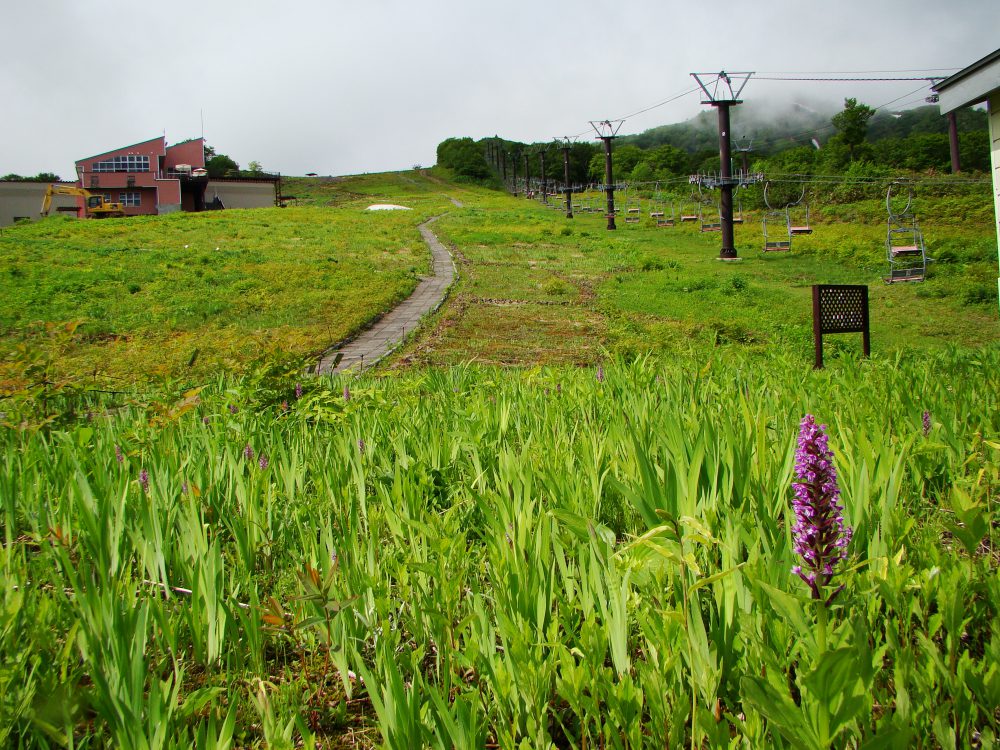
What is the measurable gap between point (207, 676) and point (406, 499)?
2.33 ft

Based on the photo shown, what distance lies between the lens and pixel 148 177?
58500 mm

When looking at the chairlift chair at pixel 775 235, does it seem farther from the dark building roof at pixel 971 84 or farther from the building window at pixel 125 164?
the building window at pixel 125 164

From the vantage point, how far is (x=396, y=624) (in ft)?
4.65

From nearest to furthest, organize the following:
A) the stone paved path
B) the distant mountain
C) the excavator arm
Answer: the stone paved path < the excavator arm < the distant mountain

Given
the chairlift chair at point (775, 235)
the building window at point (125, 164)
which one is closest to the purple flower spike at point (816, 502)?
the chairlift chair at point (775, 235)

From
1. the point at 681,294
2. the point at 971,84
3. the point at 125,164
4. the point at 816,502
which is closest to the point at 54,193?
the point at 125,164

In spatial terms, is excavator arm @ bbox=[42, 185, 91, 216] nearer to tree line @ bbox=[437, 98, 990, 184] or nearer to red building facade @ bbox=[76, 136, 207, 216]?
red building facade @ bbox=[76, 136, 207, 216]

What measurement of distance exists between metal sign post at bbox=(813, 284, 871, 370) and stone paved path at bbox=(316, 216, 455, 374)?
4.31m

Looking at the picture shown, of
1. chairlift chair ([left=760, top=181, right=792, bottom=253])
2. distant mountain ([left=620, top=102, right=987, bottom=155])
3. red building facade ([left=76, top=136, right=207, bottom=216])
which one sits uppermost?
distant mountain ([left=620, top=102, right=987, bottom=155])

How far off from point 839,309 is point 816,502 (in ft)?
22.0

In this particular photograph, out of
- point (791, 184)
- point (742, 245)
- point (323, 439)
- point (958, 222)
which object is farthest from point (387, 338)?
point (791, 184)

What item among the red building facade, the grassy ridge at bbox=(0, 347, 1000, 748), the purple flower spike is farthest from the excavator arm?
the purple flower spike

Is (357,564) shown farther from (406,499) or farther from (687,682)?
(687,682)

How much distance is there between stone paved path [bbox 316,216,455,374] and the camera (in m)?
8.67
